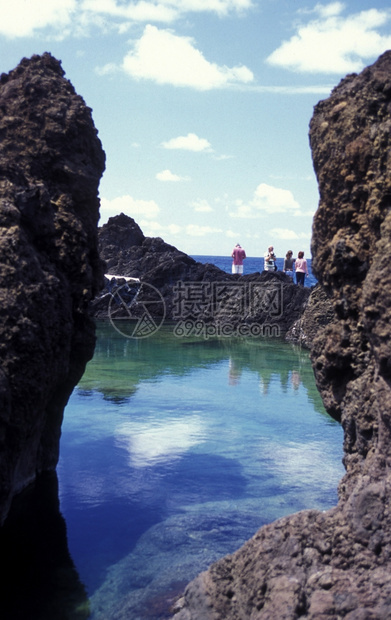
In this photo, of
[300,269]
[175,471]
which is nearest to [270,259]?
[300,269]

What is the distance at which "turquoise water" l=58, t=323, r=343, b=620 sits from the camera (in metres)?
5.00

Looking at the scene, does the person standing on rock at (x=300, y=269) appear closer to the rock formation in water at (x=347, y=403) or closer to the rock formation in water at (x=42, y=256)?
the rock formation in water at (x=42, y=256)

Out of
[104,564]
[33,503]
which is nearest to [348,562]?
[104,564]

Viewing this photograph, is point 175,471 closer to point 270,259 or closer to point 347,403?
point 347,403

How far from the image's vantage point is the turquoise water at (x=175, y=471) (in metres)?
5.00

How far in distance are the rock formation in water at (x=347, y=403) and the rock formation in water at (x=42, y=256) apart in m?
2.07

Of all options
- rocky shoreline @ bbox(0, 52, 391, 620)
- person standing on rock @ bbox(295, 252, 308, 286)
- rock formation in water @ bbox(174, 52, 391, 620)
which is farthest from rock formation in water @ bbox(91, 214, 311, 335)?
rock formation in water @ bbox(174, 52, 391, 620)

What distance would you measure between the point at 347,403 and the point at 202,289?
65.9 feet

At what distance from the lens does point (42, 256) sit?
6051mm

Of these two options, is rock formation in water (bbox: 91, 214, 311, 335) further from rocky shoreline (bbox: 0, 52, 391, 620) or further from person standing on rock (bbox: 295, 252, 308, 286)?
rocky shoreline (bbox: 0, 52, 391, 620)

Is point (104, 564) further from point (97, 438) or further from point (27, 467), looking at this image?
point (97, 438)

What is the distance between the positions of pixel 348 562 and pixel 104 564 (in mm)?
2343

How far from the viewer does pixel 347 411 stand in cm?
445

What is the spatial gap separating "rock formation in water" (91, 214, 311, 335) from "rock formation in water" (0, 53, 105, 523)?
47.0 ft
